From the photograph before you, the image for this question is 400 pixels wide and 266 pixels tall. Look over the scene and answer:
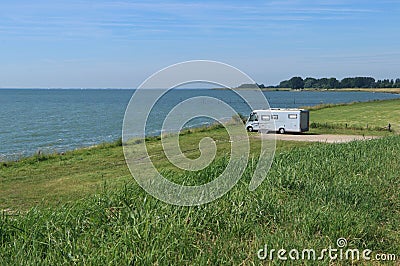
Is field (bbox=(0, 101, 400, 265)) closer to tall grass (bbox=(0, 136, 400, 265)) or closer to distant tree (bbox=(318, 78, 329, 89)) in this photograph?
tall grass (bbox=(0, 136, 400, 265))

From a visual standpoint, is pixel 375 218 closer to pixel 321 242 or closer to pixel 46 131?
pixel 321 242

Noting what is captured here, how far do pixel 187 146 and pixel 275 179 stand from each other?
736 inches

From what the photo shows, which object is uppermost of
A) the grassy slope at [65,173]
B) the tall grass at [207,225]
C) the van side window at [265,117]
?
the tall grass at [207,225]

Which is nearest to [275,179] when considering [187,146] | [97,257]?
[97,257]

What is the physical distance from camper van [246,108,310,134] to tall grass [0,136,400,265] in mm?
27176

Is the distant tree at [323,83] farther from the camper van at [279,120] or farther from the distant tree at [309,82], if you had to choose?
the camper van at [279,120]

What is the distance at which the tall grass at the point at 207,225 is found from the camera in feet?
14.8

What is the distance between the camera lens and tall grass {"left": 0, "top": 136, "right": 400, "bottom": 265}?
4.52 m

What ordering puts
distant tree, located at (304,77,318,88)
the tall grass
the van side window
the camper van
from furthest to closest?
distant tree, located at (304,77,318,88), the van side window, the camper van, the tall grass

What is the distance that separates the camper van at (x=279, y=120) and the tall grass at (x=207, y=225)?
27176 mm

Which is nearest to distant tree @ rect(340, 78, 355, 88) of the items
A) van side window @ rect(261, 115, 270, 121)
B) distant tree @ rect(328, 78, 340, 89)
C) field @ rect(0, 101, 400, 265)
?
distant tree @ rect(328, 78, 340, 89)

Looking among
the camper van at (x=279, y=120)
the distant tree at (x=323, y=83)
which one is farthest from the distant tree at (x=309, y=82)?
the camper van at (x=279, y=120)

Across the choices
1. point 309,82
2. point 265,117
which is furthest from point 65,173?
point 309,82

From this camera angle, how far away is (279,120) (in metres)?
36.4
